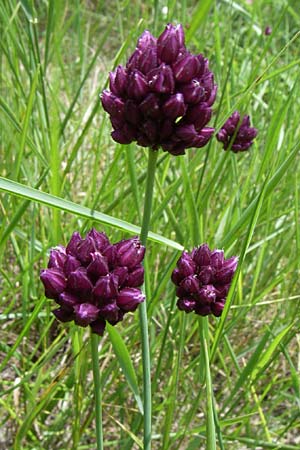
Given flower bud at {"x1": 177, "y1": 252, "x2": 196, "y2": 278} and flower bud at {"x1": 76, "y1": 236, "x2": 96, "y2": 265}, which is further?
flower bud at {"x1": 177, "y1": 252, "x2": 196, "y2": 278}

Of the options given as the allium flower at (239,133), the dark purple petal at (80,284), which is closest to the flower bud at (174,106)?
the dark purple petal at (80,284)

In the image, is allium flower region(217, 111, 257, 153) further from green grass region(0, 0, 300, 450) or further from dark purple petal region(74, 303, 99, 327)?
dark purple petal region(74, 303, 99, 327)

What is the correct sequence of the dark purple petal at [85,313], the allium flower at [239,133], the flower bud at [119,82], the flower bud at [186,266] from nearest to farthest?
the dark purple petal at [85,313], the flower bud at [119,82], the flower bud at [186,266], the allium flower at [239,133]

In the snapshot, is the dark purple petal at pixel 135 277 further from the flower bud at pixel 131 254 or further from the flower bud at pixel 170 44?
the flower bud at pixel 170 44

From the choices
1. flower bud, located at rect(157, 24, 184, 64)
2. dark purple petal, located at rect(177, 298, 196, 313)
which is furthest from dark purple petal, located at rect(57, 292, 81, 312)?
flower bud, located at rect(157, 24, 184, 64)

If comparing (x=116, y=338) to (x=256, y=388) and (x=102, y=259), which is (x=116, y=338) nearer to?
(x=102, y=259)

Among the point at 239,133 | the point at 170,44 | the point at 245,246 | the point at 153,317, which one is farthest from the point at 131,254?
the point at 239,133
